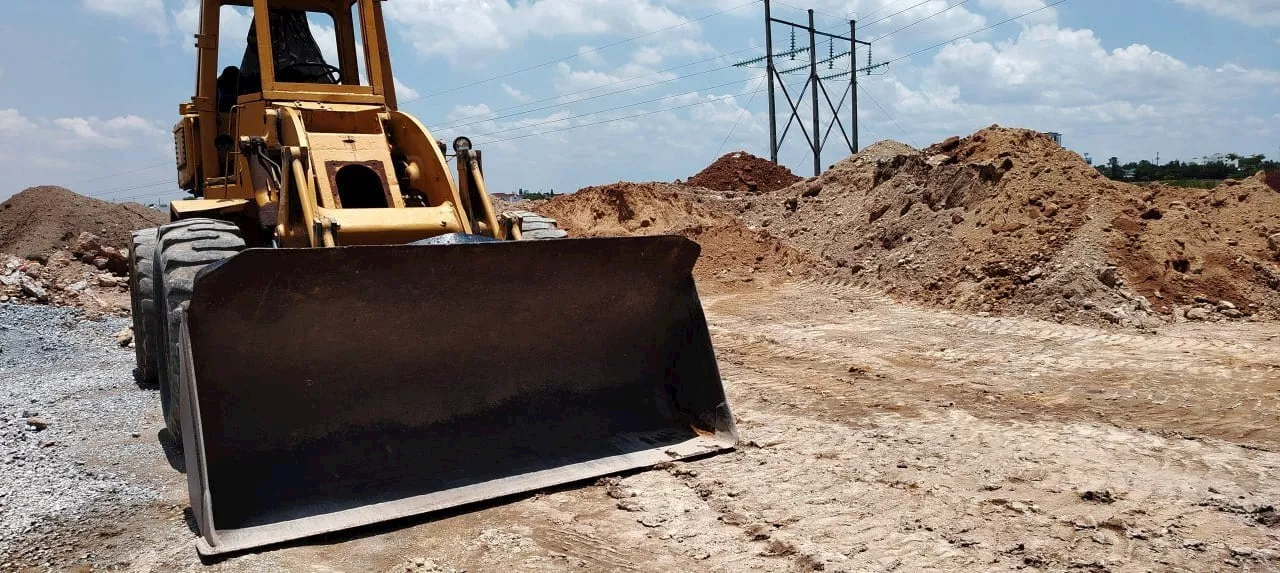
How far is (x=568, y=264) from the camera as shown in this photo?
4836 millimetres

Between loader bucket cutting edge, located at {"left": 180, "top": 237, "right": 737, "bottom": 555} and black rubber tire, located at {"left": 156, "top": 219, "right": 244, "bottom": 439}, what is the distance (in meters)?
0.68

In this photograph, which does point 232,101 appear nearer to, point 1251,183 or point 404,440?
point 404,440

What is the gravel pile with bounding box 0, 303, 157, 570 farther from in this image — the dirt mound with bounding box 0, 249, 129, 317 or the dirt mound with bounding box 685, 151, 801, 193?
the dirt mound with bounding box 685, 151, 801, 193

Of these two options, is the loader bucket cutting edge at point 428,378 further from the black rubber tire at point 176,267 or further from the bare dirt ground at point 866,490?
the black rubber tire at point 176,267

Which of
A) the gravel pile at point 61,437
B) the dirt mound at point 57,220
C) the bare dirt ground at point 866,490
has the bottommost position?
the bare dirt ground at point 866,490

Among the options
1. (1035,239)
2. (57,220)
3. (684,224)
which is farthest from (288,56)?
(684,224)

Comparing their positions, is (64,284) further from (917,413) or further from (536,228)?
(917,413)

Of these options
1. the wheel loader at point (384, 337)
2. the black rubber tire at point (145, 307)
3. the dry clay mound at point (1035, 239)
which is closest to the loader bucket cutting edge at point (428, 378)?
the wheel loader at point (384, 337)

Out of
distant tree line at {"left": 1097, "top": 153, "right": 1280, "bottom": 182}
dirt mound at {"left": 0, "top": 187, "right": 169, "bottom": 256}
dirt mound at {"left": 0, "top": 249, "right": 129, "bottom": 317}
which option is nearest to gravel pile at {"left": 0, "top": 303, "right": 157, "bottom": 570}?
dirt mound at {"left": 0, "top": 249, "right": 129, "bottom": 317}

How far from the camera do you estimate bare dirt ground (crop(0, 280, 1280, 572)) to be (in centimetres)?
367

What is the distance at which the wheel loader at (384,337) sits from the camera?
13.5 feet

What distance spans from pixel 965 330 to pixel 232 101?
23.4 ft

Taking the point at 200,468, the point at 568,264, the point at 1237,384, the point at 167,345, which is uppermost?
the point at 568,264

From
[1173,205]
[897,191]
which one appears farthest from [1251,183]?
[897,191]
